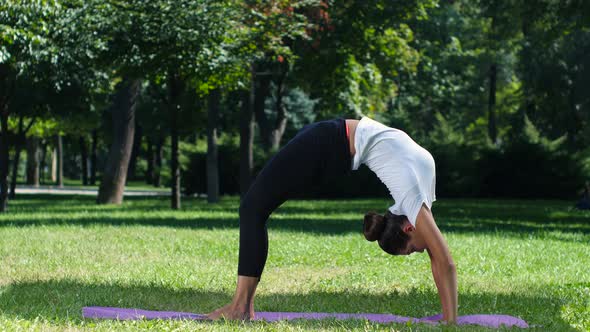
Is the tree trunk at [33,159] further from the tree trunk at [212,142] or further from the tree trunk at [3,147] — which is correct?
the tree trunk at [3,147]

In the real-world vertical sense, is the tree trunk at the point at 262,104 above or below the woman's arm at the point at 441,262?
above

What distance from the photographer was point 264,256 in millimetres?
6527

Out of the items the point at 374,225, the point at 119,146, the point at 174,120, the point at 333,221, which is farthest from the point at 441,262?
the point at 119,146

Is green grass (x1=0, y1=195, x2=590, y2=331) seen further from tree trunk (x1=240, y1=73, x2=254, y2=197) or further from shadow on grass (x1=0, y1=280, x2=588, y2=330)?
tree trunk (x1=240, y1=73, x2=254, y2=197)

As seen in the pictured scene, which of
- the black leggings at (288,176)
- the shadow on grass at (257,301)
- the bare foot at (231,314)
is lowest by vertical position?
the shadow on grass at (257,301)

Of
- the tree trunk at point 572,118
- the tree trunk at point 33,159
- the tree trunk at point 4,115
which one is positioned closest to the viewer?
the tree trunk at point 4,115

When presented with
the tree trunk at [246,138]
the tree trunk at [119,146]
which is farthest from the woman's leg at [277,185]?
the tree trunk at [119,146]

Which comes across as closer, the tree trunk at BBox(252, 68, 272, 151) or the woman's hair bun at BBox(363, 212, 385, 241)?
the woman's hair bun at BBox(363, 212, 385, 241)

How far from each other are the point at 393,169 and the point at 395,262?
4840 mm

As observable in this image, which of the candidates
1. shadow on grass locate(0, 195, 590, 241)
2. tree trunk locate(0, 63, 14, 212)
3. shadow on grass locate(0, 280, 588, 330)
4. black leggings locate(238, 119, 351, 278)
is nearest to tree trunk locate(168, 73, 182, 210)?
shadow on grass locate(0, 195, 590, 241)

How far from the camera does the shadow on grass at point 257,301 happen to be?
22.8 feet

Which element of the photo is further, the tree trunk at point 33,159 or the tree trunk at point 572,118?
the tree trunk at point 33,159

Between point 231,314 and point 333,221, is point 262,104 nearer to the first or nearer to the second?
point 333,221

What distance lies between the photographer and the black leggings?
6.46 m
